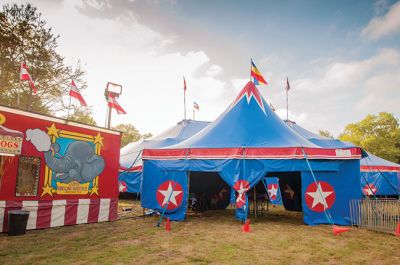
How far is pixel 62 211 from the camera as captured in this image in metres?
8.06

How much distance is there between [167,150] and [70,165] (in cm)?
325

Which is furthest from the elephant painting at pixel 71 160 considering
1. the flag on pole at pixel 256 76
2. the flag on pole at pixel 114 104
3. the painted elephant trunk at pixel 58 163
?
the flag on pole at pixel 256 76

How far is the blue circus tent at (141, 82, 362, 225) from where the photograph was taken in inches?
343

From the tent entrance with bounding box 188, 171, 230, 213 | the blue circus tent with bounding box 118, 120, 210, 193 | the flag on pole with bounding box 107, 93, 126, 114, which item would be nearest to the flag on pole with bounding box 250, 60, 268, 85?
the tent entrance with bounding box 188, 171, 230, 213

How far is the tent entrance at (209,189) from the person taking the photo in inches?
508

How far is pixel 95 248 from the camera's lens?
19.1 ft

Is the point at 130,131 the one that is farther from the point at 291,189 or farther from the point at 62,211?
the point at 62,211

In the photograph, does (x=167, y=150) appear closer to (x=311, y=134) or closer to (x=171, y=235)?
(x=171, y=235)

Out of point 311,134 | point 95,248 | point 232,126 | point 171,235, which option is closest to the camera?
point 95,248

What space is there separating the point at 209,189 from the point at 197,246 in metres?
7.32

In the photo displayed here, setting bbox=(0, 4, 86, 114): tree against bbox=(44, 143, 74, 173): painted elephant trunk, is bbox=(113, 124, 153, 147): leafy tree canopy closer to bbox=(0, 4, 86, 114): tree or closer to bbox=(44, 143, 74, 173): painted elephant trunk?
bbox=(0, 4, 86, 114): tree

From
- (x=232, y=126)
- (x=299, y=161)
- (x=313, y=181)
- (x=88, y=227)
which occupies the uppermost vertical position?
(x=232, y=126)

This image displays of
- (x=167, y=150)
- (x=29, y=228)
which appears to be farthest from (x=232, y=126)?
(x=29, y=228)

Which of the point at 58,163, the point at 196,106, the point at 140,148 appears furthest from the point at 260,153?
the point at 196,106
